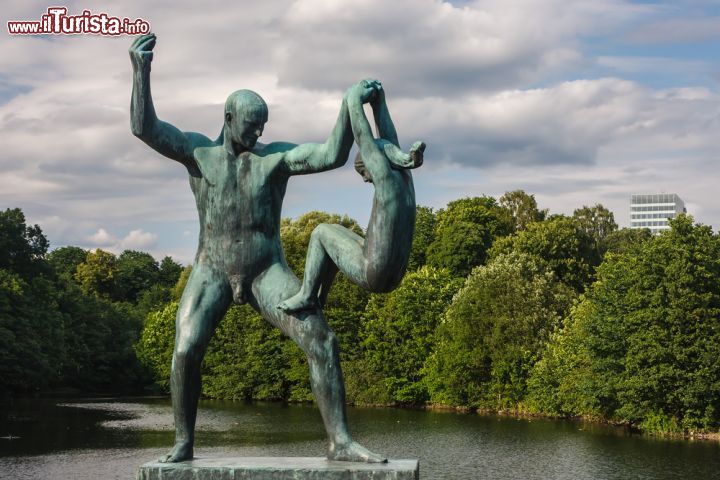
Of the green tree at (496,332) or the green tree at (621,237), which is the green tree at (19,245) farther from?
the green tree at (621,237)

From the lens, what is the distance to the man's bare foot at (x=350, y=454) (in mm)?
7176

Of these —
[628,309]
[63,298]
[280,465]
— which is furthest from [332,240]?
[63,298]

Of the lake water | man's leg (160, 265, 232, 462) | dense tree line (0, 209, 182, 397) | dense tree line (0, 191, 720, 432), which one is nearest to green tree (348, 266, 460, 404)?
dense tree line (0, 191, 720, 432)

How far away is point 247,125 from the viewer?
7555 mm

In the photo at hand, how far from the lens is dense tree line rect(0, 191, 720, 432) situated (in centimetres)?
3822

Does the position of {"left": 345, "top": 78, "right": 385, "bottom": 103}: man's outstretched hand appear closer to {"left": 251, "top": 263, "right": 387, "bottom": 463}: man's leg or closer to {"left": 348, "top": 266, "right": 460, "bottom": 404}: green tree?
{"left": 251, "top": 263, "right": 387, "bottom": 463}: man's leg

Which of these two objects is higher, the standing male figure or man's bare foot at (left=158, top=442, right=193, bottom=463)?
the standing male figure

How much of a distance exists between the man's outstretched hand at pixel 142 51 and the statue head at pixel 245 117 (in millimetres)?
645

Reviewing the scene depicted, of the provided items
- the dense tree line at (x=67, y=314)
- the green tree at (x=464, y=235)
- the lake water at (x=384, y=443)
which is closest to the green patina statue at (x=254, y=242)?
the lake water at (x=384, y=443)

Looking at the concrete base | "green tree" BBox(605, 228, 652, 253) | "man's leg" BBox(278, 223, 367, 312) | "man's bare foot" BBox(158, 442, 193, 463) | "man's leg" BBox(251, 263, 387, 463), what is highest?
"green tree" BBox(605, 228, 652, 253)

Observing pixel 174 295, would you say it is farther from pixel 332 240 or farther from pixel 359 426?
pixel 332 240

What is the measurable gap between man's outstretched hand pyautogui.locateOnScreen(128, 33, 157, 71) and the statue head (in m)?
0.64

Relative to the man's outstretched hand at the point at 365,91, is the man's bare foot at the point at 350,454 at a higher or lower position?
lower

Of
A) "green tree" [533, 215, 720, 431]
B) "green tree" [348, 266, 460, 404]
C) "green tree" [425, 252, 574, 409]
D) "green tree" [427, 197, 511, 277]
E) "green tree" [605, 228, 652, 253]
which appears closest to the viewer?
"green tree" [533, 215, 720, 431]
